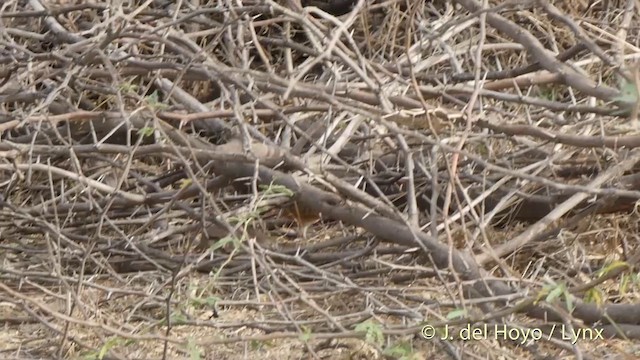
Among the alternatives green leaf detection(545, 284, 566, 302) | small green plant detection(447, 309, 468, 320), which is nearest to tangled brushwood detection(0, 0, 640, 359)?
small green plant detection(447, 309, 468, 320)

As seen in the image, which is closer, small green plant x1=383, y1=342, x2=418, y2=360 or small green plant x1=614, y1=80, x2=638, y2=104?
small green plant x1=614, y1=80, x2=638, y2=104

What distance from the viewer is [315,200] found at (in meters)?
2.07

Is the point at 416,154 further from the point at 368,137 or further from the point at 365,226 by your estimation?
the point at 365,226

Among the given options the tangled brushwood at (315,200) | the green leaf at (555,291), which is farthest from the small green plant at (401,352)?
the green leaf at (555,291)

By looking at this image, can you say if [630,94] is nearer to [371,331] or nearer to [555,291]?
[555,291]

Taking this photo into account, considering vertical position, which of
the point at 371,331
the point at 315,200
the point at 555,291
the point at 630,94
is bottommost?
the point at 315,200

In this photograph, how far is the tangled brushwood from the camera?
68.1 inches

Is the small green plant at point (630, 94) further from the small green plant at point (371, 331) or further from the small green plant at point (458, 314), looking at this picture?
the small green plant at point (371, 331)

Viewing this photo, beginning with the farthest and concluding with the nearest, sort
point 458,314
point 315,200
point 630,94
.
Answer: point 315,200 < point 458,314 < point 630,94

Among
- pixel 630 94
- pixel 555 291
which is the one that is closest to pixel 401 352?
pixel 555 291

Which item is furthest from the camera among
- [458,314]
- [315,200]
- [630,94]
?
[315,200]

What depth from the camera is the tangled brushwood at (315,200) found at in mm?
1729

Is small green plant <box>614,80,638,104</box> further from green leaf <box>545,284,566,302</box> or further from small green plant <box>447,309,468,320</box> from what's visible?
small green plant <box>447,309,468,320</box>

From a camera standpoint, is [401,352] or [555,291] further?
[401,352]
